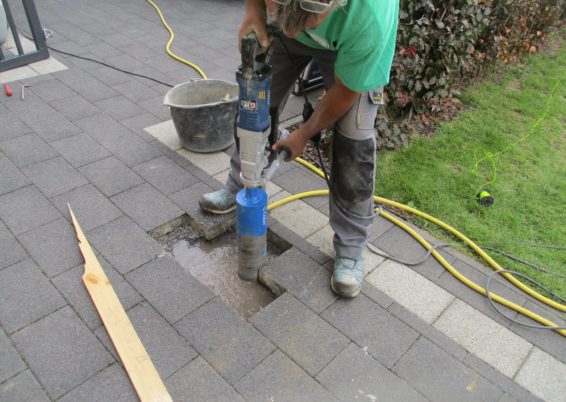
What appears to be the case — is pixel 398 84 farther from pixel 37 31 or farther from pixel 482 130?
pixel 37 31

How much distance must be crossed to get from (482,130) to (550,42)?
10.8 feet

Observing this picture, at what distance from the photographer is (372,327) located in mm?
2119

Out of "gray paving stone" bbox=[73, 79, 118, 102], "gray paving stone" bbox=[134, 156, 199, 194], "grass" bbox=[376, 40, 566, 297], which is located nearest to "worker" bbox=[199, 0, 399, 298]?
Answer: "gray paving stone" bbox=[134, 156, 199, 194]

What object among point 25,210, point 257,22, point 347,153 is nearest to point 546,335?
point 347,153

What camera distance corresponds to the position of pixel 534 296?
2.38m

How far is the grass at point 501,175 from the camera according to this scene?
2793 millimetres

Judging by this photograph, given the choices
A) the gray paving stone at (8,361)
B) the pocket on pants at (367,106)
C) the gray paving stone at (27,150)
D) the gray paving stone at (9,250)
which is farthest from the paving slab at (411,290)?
the gray paving stone at (27,150)

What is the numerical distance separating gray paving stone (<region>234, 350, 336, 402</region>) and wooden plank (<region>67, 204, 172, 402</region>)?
1.13ft

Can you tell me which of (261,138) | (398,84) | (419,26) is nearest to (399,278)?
(261,138)

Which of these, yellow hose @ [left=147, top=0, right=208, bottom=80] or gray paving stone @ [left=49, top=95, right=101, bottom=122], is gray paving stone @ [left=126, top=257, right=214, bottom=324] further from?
yellow hose @ [left=147, top=0, right=208, bottom=80]

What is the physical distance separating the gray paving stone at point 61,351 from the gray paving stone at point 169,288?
323mm

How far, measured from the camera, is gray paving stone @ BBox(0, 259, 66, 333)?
78.0 inches

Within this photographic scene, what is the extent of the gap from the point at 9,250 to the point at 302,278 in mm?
1641

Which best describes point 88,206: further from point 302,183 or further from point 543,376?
point 543,376
